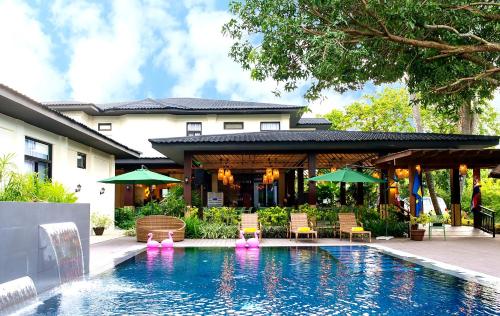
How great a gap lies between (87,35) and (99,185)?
117 ft

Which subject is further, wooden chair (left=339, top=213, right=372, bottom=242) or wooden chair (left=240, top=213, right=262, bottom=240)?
wooden chair (left=240, top=213, right=262, bottom=240)

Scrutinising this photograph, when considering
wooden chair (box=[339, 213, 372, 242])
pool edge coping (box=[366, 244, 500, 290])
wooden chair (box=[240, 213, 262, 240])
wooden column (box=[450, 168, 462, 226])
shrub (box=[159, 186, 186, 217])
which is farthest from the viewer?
wooden column (box=[450, 168, 462, 226])

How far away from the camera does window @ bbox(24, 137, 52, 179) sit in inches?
618

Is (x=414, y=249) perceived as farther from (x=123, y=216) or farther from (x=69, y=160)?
(x=123, y=216)

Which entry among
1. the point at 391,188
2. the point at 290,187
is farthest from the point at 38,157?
the point at 290,187

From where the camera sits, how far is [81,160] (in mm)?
21328

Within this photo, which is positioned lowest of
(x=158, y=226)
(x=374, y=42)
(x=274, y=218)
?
(x=158, y=226)

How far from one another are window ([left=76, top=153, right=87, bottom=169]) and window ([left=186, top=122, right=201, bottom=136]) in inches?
398

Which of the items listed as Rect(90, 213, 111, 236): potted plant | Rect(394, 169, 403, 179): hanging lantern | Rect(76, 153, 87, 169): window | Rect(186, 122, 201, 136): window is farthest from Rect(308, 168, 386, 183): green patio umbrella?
Rect(186, 122, 201, 136): window

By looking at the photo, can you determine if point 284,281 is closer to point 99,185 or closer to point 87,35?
point 99,185

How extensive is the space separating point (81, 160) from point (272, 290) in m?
15.0

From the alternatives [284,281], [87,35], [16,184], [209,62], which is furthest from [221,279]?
[209,62]

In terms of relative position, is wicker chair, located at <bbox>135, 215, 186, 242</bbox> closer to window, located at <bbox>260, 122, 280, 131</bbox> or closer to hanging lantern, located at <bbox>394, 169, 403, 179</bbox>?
hanging lantern, located at <bbox>394, 169, 403, 179</bbox>

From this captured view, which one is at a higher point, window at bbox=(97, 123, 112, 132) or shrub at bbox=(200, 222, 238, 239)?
window at bbox=(97, 123, 112, 132)
